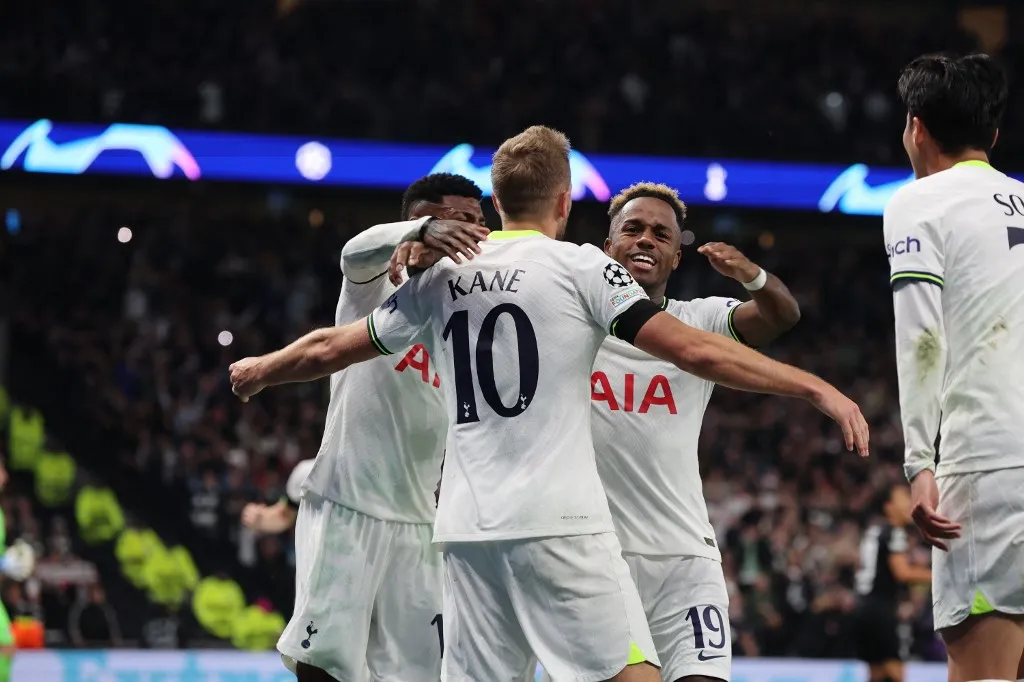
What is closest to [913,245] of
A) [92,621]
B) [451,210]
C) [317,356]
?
[317,356]

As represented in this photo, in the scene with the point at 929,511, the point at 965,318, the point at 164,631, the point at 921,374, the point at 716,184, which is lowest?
the point at 164,631

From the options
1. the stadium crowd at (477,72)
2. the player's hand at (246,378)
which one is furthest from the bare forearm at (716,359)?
the stadium crowd at (477,72)

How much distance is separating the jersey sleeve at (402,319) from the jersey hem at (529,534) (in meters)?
0.77

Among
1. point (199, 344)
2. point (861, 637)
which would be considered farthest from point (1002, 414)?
point (199, 344)

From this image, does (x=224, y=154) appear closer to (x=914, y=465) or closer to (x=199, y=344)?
(x=199, y=344)

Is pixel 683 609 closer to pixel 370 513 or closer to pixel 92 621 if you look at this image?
pixel 370 513

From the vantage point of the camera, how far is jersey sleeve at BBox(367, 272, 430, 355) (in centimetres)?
484

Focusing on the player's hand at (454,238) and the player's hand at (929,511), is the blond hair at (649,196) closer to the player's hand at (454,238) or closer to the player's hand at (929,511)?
the player's hand at (454,238)

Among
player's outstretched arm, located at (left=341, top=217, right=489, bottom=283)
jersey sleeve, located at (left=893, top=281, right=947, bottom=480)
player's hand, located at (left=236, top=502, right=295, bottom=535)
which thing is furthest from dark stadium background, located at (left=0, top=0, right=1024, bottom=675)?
jersey sleeve, located at (left=893, top=281, right=947, bottom=480)

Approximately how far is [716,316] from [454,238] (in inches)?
70.6

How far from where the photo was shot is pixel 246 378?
5.07m

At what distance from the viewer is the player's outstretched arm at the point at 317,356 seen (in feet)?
16.1

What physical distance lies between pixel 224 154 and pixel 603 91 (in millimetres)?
6674

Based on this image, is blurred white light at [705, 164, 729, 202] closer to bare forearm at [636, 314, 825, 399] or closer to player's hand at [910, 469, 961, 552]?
bare forearm at [636, 314, 825, 399]
